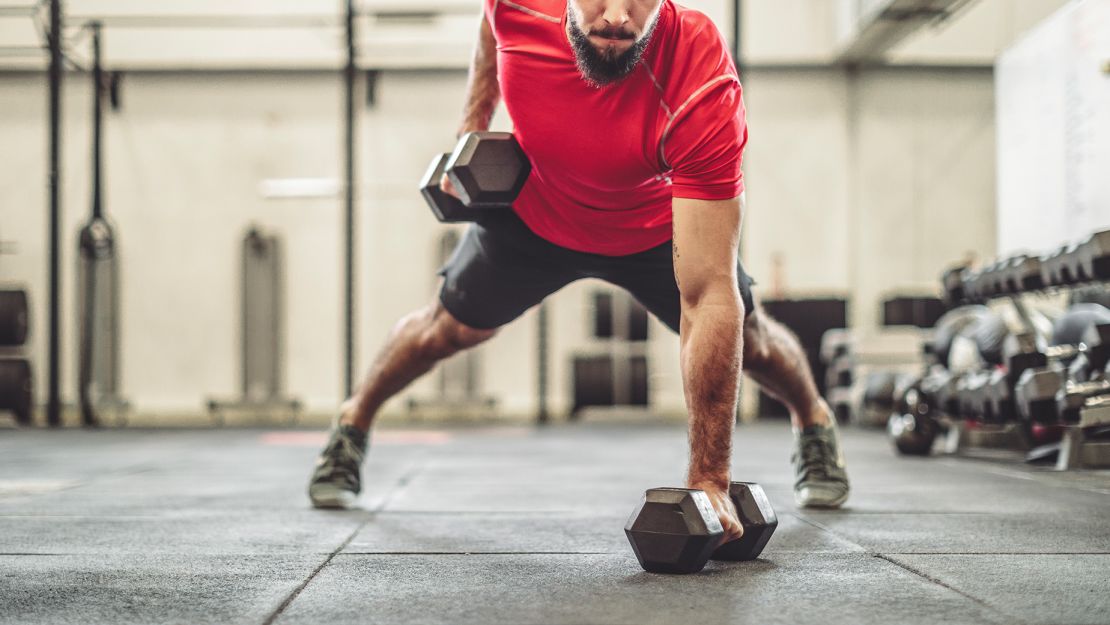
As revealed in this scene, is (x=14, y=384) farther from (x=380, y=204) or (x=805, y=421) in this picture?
(x=805, y=421)

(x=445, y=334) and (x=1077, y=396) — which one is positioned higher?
(x=445, y=334)

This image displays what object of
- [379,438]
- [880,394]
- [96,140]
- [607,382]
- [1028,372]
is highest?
[96,140]

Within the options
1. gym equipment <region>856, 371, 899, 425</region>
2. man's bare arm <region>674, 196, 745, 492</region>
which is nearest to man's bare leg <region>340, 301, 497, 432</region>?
man's bare arm <region>674, 196, 745, 492</region>

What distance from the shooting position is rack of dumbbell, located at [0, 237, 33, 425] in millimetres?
6730

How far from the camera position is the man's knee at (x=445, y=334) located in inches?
79.4

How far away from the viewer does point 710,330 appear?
58.4 inches

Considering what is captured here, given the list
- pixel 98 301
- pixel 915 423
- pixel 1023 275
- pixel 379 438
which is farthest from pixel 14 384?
pixel 1023 275

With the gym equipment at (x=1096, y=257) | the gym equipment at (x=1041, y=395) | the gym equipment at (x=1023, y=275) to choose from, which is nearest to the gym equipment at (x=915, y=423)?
the gym equipment at (x=1023, y=275)

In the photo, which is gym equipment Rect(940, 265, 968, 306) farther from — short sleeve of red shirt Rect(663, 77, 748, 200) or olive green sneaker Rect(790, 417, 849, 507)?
short sleeve of red shirt Rect(663, 77, 748, 200)

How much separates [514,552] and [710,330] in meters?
0.49

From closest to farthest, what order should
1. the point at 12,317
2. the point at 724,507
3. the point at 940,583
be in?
the point at 940,583 < the point at 724,507 < the point at 12,317

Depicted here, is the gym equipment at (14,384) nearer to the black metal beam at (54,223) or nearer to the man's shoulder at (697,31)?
the black metal beam at (54,223)

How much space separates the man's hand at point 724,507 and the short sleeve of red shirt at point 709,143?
0.45 m

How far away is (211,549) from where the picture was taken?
159cm
